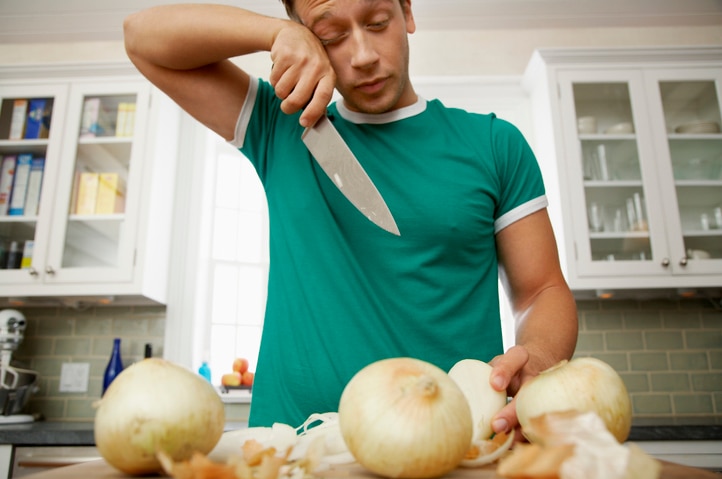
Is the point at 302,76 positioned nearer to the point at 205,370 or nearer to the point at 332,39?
the point at 332,39

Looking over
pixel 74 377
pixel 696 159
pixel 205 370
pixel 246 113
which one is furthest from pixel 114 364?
pixel 696 159

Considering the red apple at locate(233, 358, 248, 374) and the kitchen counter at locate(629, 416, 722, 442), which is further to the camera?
the red apple at locate(233, 358, 248, 374)

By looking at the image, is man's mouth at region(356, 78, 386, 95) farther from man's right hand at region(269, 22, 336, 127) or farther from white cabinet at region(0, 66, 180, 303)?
white cabinet at region(0, 66, 180, 303)

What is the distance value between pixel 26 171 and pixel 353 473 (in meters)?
2.80

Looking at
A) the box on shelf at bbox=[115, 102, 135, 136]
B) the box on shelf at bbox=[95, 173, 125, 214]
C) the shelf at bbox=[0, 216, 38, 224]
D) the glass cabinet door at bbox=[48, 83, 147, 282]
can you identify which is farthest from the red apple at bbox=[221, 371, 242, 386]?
the box on shelf at bbox=[115, 102, 135, 136]

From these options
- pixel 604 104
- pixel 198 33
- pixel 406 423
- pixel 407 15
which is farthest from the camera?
pixel 604 104

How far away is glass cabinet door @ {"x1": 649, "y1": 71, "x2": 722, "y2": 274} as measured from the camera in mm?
2529

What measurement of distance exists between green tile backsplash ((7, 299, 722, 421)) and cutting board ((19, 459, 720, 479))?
2.35 meters

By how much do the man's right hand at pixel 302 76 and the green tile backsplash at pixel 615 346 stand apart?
7.30 ft

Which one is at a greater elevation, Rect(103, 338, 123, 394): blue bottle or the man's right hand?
the man's right hand

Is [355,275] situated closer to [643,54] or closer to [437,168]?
[437,168]

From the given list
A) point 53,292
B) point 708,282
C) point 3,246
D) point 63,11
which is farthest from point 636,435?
point 63,11

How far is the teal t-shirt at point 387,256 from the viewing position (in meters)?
0.88

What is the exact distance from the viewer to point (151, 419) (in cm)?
42
